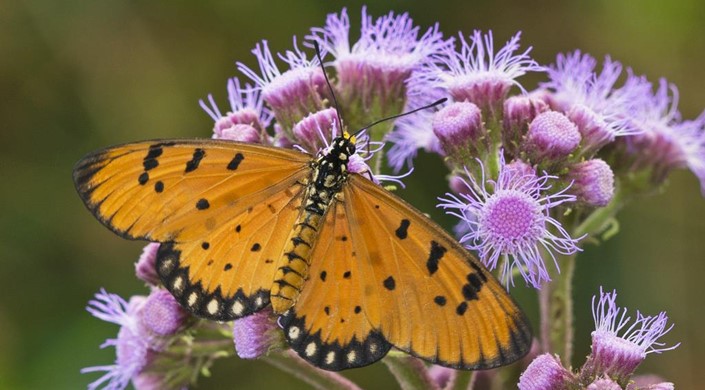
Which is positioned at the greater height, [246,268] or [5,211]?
[5,211]

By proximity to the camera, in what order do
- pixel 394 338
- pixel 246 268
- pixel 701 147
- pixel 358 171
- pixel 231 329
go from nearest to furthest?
pixel 394 338 < pixel 246 268 < pixel 358 171 < pixel 231 329 < pixel 701 147

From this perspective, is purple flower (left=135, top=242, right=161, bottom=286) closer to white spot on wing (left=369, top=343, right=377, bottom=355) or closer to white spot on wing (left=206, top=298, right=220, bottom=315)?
white spot on wing (left=206, top=298, right=220, bottom=315)

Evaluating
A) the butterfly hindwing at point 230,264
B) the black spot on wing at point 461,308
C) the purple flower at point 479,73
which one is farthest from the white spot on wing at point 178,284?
the purple flower at point 479,73

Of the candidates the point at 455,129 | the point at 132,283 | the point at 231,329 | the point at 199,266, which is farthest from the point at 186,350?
the point at 132,283

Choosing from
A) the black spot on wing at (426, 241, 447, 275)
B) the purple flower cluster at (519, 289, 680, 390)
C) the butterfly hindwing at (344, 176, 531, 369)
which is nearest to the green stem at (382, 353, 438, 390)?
the purple flower cluster at (519, 289, 680, 390)

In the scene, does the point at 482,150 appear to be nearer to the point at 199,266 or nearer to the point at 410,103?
the point at 410,103

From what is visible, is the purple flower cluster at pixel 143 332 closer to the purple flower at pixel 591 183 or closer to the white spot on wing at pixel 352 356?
the white spot on wing at pixel 352 356

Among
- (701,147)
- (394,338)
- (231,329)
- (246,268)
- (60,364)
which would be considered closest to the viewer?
(394,338)
